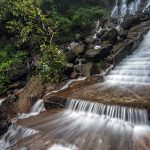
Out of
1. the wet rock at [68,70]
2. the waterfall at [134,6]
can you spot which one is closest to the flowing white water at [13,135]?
the wet rock at [68,70]

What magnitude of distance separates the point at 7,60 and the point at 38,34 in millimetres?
5323

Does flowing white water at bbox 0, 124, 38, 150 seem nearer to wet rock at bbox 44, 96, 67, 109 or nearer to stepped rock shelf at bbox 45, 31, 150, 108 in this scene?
wet rock at bbox 44, 96, 67, 109

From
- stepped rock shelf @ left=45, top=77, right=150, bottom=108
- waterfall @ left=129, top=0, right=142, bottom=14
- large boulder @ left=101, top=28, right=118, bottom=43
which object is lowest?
stepped rock shelf @ left=45, top=77, right=150, bottom=108

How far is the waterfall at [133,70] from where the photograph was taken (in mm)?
11047

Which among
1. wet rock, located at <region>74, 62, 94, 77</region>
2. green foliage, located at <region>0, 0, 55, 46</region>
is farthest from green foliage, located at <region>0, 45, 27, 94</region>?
wet rock, located at <region>74, 62, 94, 77</region>

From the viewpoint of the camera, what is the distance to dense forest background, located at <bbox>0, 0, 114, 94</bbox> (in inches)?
504

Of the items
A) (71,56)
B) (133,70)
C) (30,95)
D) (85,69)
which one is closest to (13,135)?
(30,95)

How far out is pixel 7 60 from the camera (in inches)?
725

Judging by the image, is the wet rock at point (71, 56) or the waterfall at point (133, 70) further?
the wet rock at point (71, 56)

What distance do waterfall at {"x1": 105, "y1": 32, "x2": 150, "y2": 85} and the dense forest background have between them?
9.98 ft

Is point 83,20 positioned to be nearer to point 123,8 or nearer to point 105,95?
point 123,8

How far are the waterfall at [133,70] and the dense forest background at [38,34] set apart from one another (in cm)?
304

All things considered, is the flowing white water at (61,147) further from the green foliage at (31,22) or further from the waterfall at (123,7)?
the waterfall at (123,7)

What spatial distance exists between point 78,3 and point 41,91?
20154 mm
